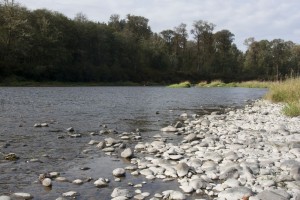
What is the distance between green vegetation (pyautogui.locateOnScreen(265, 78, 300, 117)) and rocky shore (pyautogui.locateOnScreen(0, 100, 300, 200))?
3.17 m

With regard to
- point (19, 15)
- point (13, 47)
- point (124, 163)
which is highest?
point (19, 15)

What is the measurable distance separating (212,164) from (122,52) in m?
91.7

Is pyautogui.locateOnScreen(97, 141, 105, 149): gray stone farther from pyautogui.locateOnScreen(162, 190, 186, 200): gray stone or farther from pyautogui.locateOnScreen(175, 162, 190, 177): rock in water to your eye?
pyautogui.locateOnScreen(162, 190, 186, 200): gray stone

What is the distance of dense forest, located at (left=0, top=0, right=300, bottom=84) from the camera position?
6300 cm

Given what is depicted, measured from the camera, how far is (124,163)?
7.85 metres

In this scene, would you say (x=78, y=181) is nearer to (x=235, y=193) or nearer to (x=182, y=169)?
(x=182, y=169)

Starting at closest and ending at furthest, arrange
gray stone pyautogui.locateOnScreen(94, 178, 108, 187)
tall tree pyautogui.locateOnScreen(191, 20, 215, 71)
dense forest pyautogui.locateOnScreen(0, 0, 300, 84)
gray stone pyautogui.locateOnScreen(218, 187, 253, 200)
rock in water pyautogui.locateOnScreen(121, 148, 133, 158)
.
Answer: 1. gray stone pyautogui.locateOnScreen(218, 187, 253, 200)
2. gray stone pyautogui.locateOnScreen(94, 178, 108, 187)
3. rock in water pyautogui.locateOnScreen(121, 148, 133, 158)
4. dense forest pyautogui.locateOnScreen(0, 0, 300, 84)
5. tall tree pyautogui.locateOnScreen(191, 20, 215, 71)

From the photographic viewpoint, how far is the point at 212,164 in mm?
7301

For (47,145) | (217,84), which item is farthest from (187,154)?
(217,84)

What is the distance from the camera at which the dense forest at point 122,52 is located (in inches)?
2480

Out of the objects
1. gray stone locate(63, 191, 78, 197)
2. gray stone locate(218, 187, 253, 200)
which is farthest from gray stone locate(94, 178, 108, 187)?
gray stone locate(218, 187, 253, 200)

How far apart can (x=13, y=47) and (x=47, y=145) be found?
58.0 meters

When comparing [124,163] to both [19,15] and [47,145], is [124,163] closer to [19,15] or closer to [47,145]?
[47,145]

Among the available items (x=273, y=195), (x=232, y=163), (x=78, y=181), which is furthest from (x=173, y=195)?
(x=232, y=163)
